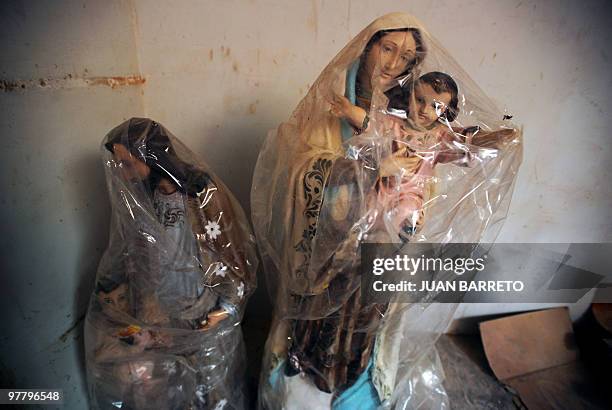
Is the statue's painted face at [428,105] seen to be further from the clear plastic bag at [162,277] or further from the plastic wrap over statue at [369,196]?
the clear plastic bag at [162,277]

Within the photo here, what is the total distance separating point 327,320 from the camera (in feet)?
2.34

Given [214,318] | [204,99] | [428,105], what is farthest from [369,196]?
[204,99]

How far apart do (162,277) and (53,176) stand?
32cm

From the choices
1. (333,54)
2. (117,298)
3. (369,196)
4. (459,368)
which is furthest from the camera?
(459,368)

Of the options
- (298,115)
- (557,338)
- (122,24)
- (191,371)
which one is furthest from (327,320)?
(557,338)

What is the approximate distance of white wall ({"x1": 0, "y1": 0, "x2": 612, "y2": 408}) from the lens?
0.66m

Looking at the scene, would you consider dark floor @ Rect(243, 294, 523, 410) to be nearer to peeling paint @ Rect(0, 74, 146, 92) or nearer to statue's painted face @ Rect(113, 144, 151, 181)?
statue's painted face @ Rect(113, 144, 151, 181)

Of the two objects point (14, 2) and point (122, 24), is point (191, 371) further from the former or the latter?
point (122, 24)

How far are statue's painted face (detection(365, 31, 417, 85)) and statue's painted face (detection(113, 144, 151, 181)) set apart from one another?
0.49m

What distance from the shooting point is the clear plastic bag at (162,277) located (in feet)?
2.15

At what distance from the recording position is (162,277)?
0.70m

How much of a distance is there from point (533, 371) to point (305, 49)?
1336 millimetres

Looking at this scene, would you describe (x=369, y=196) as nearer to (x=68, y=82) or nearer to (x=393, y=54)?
(x=393, y=54)

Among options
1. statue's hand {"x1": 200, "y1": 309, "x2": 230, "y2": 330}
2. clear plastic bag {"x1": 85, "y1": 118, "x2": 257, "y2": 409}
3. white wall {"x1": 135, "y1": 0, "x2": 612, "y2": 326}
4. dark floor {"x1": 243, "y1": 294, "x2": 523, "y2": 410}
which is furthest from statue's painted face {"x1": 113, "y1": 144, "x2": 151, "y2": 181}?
dark floor {"x1": 243, "y1": 294, "x2": 523, "y2": 410}
